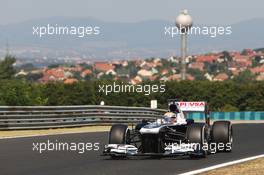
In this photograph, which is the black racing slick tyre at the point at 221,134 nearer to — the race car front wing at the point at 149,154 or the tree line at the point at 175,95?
the race car front wing at the point at 149,154

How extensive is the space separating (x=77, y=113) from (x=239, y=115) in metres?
28.9

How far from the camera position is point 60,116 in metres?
29.1

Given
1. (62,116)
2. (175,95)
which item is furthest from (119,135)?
(175,95)

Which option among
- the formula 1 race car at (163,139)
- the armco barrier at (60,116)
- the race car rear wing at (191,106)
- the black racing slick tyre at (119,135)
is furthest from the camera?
the armco barrier at (60,116)

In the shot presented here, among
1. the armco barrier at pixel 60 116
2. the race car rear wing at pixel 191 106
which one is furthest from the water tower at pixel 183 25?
the race car rear wing at pixel 191 106

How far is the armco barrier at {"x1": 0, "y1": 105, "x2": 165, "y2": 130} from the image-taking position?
1053 inches

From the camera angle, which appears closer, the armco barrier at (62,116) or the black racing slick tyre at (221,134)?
the black racing slick tyre at (221,134)

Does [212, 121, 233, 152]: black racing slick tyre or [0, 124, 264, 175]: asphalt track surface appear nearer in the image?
[0, 124, 264, 175]: asphalt track surface

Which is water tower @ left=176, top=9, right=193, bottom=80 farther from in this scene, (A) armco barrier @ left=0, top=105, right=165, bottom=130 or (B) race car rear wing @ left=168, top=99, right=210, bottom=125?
(B) race car rear wing @ left=168, top=99, right=210, bottom=125

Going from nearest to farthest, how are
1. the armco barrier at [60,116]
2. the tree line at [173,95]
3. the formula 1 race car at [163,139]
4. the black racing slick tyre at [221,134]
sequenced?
the formula 1 race car at [163,139]
the black racing slick tyre at [221,134]
the armco barrier at [60,116]
the tree line at [173,95]

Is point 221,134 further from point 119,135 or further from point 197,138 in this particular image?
point 119,135

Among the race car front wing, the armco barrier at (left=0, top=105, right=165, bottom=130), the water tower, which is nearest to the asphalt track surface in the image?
the race car front wing

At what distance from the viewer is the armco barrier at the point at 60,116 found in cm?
2673

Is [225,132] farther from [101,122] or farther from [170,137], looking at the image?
[101,122]
